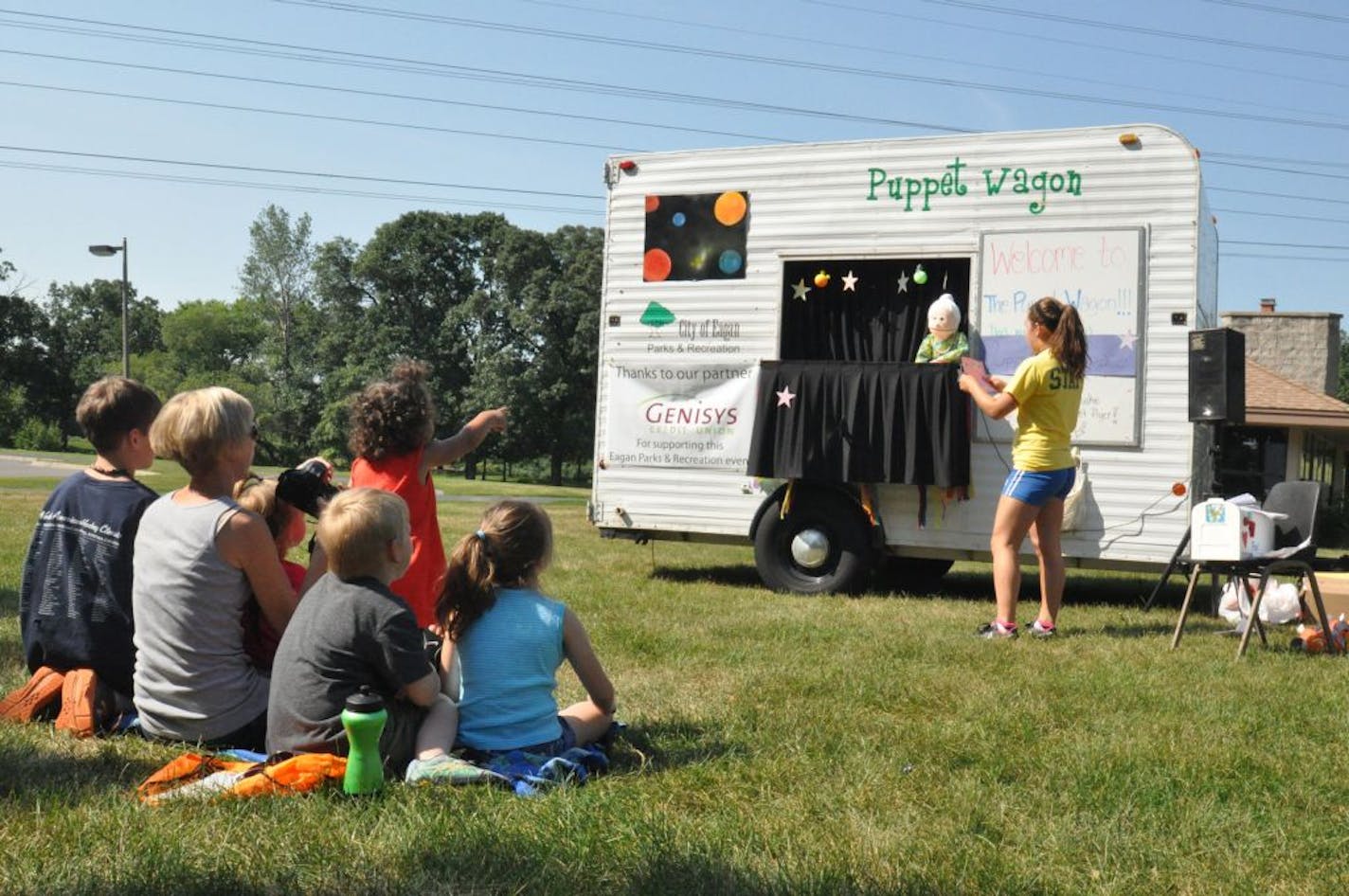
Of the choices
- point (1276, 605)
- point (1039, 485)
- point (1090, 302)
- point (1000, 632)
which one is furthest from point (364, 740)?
point (1090, 302)

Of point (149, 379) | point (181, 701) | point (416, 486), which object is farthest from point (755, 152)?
point (149, 379)

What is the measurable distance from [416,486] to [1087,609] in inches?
198

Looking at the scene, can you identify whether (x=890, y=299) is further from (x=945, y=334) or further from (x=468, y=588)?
(x=468, y=588)

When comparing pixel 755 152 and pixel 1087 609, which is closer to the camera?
pixel 1087 609

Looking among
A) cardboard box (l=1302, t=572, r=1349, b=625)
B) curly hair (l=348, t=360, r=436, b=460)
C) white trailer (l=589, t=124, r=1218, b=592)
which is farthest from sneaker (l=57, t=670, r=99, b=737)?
cardboard box (l=1302, t=572, r=1349, b=625)

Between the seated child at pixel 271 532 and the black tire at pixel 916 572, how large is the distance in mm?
6114

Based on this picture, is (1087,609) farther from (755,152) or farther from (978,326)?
(755,152)

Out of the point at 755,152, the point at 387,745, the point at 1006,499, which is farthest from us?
the point at 755,152

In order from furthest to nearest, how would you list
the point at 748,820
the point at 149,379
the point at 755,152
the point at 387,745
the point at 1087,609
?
the point at 149,379 → the point at 755,152 → the point at 1087,609 → the point at 387,745 → the point at 748,820

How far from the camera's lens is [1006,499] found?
6562 millimetres

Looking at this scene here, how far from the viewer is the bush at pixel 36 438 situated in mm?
55469

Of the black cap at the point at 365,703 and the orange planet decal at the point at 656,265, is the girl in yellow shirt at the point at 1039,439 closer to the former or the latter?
the orange planet decal at the point at 656,265

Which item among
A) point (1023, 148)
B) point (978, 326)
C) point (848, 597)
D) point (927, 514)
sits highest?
point (1023, 148)

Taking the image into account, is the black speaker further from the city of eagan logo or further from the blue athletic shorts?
the city of eagan logo
